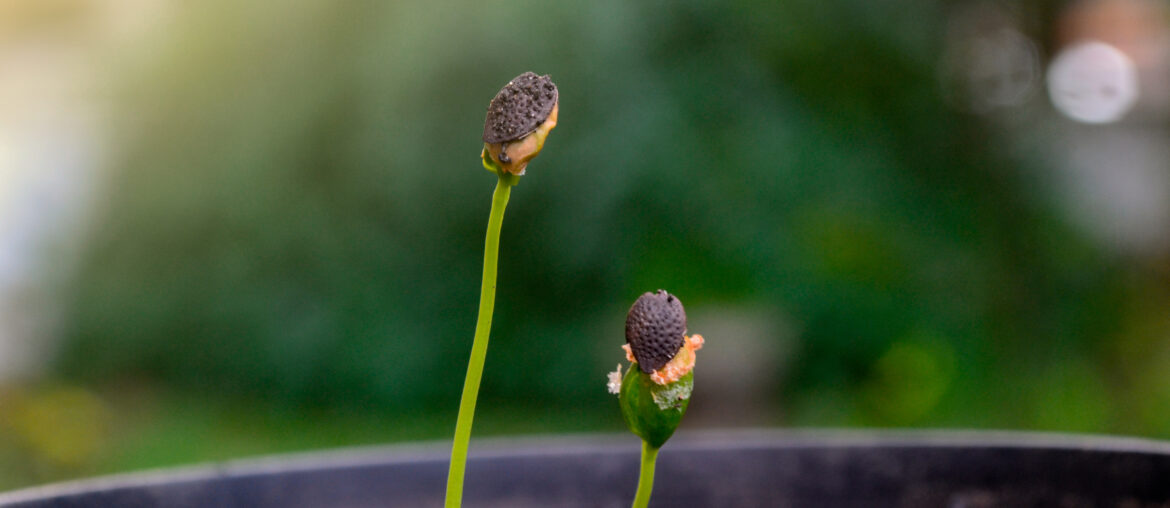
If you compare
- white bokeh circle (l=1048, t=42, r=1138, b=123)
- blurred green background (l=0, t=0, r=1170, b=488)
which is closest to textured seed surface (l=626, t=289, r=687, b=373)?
blurred green background (l=0, t=0, r=1170, b=488)

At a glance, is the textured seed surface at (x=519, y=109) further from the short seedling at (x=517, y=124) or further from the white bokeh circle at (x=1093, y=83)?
the white bokeh circle at (x=1093, y=83)

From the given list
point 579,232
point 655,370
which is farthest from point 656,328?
point 579,232

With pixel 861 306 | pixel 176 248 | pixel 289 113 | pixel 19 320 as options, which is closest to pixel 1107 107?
pixel 861 306

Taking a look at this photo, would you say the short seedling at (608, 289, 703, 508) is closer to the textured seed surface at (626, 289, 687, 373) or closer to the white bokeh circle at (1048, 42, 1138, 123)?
the textured seed surface at (626, 289, 687, 373)

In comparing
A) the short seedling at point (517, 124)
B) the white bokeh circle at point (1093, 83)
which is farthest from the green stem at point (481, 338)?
the white bokeh circle at point (1093, 83)

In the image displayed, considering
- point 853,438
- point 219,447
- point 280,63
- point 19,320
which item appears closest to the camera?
point 853,438

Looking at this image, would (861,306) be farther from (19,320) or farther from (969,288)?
(19,320)

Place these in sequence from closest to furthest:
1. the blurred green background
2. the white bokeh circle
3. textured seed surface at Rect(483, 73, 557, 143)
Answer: textured seed surface at Rect(483, 73, 557, 143) < the blurred green background < the white bokeh circle

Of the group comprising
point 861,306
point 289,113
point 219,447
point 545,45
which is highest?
point 545,45
